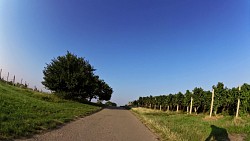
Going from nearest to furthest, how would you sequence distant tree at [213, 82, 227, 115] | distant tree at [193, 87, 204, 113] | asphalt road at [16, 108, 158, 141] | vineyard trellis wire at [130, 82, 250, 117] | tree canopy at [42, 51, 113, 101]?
asphalt road at [16, 108, 158, 141] → vineyard trellis wire at [130, 82, 250, 117] → distant tree at [213, 82, 227, 115] → tree canopy at [42, 51, 113, 101] → distant tree at [193, 87, 204, 113]

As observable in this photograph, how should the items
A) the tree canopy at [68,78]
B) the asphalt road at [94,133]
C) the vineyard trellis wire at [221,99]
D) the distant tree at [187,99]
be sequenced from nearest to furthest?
the asphalt road at [94,133], the vineyard trellis wire at [221,99], the tree canopy at [68,78], the distant tree at [187,99]

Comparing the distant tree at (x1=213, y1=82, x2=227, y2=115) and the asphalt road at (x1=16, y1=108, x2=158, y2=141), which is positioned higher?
the distant tree at (x1=213, y1=82, x2=227, y2=115)

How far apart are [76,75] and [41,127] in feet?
105

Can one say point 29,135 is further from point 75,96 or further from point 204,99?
point 204,99

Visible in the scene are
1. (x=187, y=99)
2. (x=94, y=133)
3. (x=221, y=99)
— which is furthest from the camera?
(x=187, y=99)

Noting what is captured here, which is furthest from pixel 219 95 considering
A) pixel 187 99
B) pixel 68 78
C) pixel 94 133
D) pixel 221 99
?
pixel 94 133

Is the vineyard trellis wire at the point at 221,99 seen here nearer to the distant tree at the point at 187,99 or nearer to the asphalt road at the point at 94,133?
the distant tree at the point at 187,99

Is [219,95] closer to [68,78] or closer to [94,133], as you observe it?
[68,78]

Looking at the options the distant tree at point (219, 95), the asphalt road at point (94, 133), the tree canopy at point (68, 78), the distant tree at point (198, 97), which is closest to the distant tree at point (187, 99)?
the distant tree at point (198, 97)

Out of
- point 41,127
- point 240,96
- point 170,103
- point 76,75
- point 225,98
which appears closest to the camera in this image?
point 41,127

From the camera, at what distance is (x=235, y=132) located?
15.7 meters

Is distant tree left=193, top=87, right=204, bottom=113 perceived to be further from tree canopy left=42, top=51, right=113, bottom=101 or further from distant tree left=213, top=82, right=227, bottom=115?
tree canopy left=42, top=51, right=113, bottom=101

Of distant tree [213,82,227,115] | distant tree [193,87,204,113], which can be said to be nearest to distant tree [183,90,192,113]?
distant tree [193,87,204,113]

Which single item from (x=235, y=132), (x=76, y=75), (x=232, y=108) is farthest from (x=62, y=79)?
(x=235, y=132)
